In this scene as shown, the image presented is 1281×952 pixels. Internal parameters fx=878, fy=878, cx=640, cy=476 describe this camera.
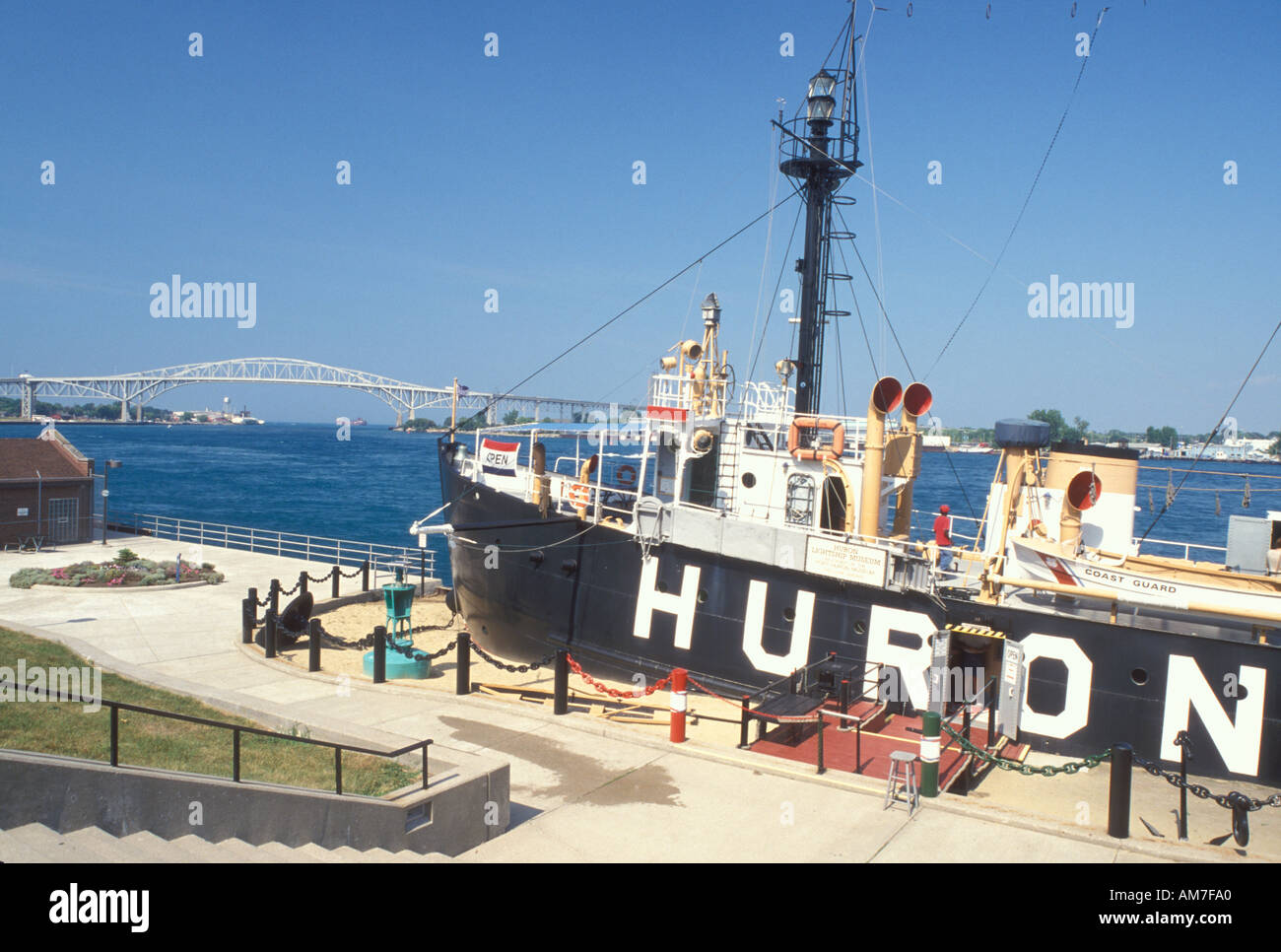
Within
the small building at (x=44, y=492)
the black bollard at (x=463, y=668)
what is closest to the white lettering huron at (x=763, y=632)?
the black bollard at (x=463, y=668)

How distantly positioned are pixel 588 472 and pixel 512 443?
1.80m

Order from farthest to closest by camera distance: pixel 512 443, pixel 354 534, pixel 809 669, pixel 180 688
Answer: pixel 354 534, pixel 512 443, pixel 809 669, pixel 180 688

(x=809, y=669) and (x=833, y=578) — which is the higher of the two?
(x=833, y=578)

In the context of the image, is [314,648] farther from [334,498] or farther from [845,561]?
[334,498]

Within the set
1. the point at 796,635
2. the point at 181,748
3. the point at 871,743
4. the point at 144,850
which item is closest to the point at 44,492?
the point at 181,748

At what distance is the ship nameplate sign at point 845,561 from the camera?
1380 cm

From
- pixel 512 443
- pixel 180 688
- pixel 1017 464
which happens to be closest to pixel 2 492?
pixel 512 443

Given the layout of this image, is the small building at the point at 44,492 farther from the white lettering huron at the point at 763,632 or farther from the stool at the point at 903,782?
the stool at the point at 903,782

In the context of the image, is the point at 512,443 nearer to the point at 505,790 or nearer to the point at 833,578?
the point at 833,578

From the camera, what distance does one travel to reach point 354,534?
54.8 m

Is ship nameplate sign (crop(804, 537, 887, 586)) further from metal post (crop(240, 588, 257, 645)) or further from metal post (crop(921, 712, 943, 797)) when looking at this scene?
metal post (crop(240, 588, 257, 645))

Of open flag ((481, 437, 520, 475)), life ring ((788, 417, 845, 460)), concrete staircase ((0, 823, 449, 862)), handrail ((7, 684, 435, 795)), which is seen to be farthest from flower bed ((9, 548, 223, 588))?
concrete staircase ((0, 823, 449, 862))
